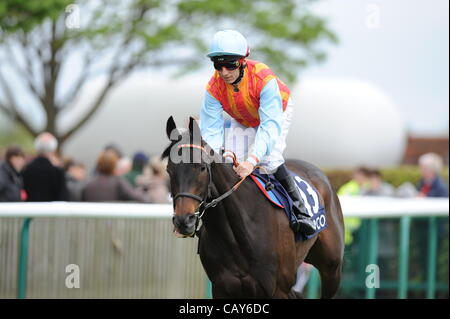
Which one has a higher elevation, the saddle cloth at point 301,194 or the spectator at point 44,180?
the spectator at point 44,180

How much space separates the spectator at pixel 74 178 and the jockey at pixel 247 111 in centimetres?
342

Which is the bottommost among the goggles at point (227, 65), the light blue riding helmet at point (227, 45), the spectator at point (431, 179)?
the goggles at point (227, 65)

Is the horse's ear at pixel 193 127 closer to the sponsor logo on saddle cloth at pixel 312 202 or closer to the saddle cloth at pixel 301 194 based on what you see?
the saddle cloth at pixel 301 194

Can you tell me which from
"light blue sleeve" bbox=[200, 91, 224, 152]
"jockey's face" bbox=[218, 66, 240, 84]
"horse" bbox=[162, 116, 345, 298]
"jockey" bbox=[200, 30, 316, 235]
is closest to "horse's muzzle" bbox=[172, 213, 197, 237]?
"horse" bbox=[162, 116, 345, 298]

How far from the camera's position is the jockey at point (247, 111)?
4.43 metres

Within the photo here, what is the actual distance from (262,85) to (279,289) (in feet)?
3.82

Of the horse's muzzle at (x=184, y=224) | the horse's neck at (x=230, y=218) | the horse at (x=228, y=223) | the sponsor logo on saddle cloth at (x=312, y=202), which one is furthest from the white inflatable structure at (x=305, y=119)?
the horse's muzzle at (x=184, y=224)

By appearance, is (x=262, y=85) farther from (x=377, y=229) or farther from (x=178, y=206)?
(x=377, y=229)

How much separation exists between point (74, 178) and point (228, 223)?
5.20 m

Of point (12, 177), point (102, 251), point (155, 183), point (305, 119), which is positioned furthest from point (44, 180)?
point (305, 119)

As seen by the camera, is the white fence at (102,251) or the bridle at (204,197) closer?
the bridle at (204,197)

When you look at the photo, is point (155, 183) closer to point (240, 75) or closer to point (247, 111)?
point (247, 111)

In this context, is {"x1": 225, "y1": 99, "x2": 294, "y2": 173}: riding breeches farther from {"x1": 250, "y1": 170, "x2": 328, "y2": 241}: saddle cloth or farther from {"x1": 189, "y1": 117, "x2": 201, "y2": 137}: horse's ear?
{"x1": 189, "y1": 117, "x2": 201, "y2": 137}: horse's ear

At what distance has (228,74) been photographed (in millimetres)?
4469
